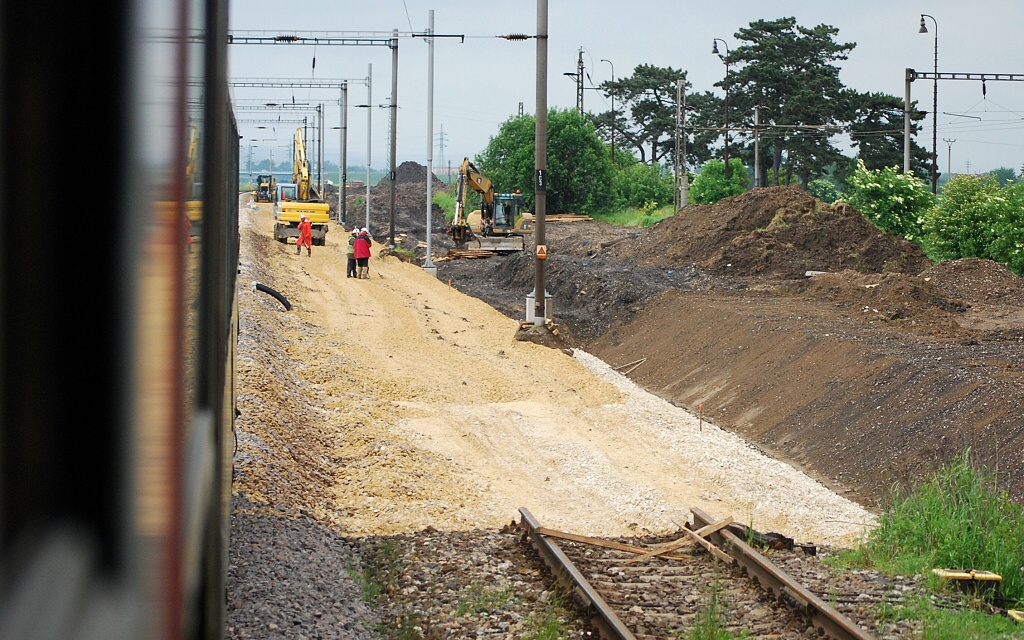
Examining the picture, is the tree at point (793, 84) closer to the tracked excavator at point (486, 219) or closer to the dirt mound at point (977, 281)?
the tracked excavator at point (486, 219)

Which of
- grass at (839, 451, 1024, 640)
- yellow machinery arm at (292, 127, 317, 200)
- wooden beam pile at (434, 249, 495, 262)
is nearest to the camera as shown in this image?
grass at (839, 451, 1024, 640)

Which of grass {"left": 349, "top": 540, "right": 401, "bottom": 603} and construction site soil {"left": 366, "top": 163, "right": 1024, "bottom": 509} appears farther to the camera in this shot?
construction site soil {"left": 366, "top": 163, "right": 1024, "bottom": 509}

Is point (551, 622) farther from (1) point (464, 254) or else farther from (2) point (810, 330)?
(1) point (464, 254)

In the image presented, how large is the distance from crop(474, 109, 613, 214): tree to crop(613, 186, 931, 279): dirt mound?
30.0m

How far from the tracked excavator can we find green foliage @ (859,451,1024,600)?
32889mm

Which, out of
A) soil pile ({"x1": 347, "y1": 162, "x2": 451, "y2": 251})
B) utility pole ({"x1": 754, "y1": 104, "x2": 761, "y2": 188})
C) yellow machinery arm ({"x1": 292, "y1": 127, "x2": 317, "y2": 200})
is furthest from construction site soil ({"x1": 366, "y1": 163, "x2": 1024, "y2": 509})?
utility pole ({"x1": 754, "y1": 104, "x2": 761, "y2": 188})

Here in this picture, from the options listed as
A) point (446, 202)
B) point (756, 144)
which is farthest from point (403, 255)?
point (446, 202)

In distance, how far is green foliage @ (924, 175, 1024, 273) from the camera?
3350 centimetres

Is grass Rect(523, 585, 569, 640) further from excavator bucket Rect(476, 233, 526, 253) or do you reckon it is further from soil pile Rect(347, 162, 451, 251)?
excavator bucket Rect(476, 233, 526, 253)

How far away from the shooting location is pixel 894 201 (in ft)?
130

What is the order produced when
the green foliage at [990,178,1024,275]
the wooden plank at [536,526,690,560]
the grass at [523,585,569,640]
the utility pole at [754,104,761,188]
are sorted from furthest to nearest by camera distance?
the utility pole at [754,104,761,188] < the green foliage at [990,178,1024,275] < the wooden plank at [536,526,690,560] < the grass at [523,585,569,640]

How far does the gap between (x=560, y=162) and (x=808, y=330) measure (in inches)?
2126

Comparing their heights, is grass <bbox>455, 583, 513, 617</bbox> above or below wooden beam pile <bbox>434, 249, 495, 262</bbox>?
below

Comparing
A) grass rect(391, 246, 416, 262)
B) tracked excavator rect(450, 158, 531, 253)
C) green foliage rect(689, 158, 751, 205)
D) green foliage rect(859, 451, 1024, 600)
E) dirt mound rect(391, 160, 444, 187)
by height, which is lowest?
green foliage rect(859, 451, 1024, 600)
